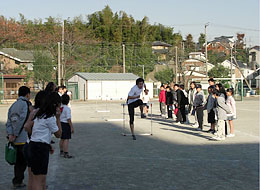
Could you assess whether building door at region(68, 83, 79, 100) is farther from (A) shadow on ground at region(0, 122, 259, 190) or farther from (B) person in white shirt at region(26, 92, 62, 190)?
(B) person in white shirt at region(26, 92, 62, 190)

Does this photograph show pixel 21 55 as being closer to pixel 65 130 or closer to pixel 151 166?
pixel 65 130

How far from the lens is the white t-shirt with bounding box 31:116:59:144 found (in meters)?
5.33

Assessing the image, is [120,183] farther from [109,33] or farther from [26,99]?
[109,33]

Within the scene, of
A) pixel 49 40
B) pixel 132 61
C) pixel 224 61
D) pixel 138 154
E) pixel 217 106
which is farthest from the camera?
pixel 224 61

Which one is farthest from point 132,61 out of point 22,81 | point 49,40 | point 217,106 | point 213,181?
point 213,181

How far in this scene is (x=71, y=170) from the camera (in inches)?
316

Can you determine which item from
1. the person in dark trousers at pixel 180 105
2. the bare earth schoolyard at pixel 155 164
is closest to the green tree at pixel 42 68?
the person in dark trousers at pixel 180 105

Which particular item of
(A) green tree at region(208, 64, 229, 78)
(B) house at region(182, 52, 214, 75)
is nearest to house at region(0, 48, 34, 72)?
(B) house at region(182, 52, 214, 75)

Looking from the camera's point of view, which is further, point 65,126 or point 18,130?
point 65,126

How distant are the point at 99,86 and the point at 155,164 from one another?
44260 millimetres

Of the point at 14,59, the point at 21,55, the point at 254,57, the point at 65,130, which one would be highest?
the point at 254,57

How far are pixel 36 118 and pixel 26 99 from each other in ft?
5.18

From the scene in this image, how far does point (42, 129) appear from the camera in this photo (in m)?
5.34

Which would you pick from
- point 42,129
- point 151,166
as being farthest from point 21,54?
point 42,129
